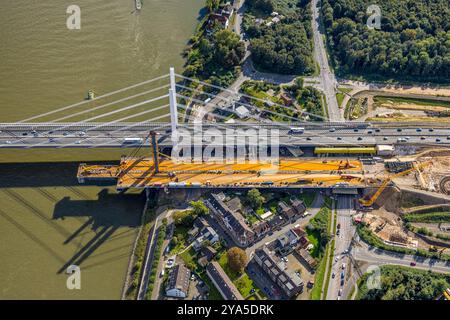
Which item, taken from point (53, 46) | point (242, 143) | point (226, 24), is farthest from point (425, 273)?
point (53, 46)

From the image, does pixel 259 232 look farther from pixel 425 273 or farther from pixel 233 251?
pixel 425 273

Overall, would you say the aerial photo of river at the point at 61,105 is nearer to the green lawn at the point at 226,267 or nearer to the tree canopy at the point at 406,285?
the green lawn at the point at 226,267

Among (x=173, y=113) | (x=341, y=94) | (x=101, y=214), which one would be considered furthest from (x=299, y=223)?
(x=341, y=94)

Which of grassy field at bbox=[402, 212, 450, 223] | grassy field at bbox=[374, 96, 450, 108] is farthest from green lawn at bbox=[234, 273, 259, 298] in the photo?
grassy field at bbox=[374, 96, 450, 108]

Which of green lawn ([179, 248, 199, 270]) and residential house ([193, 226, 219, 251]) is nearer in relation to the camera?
green lawn ([179, 248, 199, 270])

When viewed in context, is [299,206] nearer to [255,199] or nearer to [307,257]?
[255,199]

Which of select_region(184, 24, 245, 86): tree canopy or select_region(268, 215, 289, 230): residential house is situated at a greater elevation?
select_region(184, 24, 245, 86): tree canopy

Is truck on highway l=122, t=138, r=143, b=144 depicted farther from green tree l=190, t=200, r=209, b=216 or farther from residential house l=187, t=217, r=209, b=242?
residential house l=187, t=217, r=209, b=242
